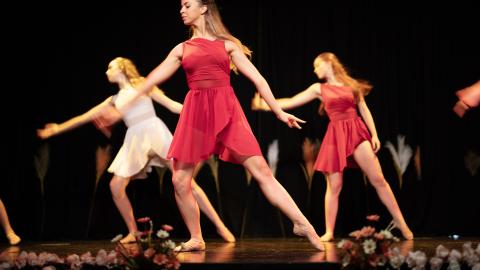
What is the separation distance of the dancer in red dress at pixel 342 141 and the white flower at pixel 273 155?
0.73 m

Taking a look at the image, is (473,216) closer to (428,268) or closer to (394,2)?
(394,2)

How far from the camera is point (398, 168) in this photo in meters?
6.93

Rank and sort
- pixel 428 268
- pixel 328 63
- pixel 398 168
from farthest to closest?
1. pixel 398 168
2. pixel 328 63
3. pixel 428 268

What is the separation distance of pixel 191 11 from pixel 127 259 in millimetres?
1713

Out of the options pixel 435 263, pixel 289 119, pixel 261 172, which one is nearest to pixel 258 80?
pixel 289 119

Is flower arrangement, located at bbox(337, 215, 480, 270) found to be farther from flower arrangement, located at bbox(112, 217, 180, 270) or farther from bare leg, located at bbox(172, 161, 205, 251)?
bare leg, located at bbox(172, 161, 205, 251)

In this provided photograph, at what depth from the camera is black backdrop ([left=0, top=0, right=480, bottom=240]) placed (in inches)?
275

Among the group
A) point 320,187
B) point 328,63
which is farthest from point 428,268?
point 320,187

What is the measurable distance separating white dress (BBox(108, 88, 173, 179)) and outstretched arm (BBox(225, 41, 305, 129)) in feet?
5.65

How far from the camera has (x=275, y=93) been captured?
23.0ft

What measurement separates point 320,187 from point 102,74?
8.40 feet

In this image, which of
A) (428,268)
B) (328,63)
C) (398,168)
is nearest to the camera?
(428,268)

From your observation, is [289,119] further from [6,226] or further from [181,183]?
[6,226]

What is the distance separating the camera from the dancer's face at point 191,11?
14.4 ft
